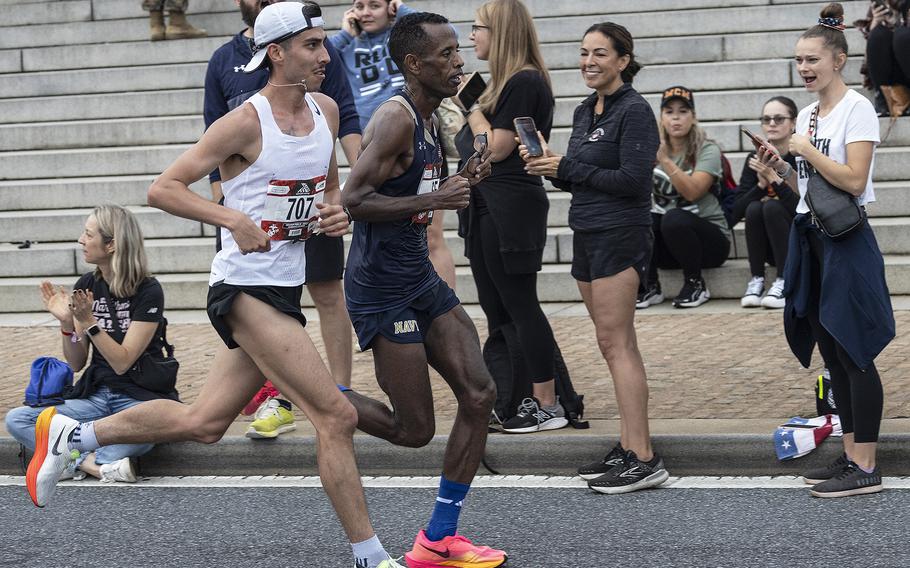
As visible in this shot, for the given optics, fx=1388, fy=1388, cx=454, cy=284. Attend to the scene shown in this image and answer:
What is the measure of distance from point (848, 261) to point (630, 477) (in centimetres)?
133

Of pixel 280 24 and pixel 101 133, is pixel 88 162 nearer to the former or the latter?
pixel 101 133

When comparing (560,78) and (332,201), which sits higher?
(560,78)

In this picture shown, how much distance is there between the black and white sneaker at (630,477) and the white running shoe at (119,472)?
88.9 inches

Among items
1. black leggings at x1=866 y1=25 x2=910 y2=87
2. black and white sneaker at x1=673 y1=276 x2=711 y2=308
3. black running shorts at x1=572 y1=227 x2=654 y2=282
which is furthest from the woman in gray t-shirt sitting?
black running shorts at x1=572 y1=227 x2=654 y2=282

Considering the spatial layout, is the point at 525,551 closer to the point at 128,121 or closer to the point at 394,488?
the point at 394,488

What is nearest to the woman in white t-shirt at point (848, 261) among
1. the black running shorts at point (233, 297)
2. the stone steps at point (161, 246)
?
the black running shorts at point (233, 297)

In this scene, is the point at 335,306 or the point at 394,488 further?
the point at 335,306

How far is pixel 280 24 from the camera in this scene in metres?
5.05

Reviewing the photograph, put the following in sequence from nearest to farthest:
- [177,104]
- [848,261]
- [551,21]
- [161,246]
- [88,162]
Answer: [848,261], [161,246], [88,162], [177,104], [551,21]

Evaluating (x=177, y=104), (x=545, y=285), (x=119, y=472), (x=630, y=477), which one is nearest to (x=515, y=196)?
(x=630, y=477)

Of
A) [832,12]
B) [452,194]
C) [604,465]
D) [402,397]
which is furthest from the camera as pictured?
[832,12]

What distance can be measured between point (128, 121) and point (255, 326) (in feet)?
30.0

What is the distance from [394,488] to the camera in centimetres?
645

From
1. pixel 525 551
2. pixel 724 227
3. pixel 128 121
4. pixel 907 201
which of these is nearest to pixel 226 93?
pixel 525 551
